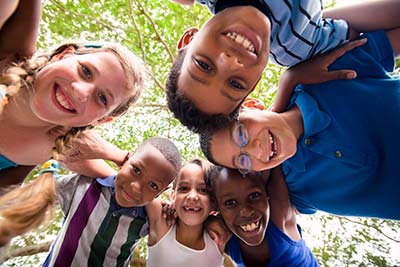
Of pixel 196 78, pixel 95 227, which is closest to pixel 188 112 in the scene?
pixel 196 78

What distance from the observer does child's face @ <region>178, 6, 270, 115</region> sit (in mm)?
1338

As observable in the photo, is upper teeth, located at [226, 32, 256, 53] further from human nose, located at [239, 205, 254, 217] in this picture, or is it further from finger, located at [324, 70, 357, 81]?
human nose, located at [239, 205, 254, 217]

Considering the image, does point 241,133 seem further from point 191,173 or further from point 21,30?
point 21,30

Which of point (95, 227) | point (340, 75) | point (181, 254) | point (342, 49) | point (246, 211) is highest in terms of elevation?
point (342, 49)

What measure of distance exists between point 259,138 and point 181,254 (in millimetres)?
1062

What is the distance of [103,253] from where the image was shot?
2273 millimetres

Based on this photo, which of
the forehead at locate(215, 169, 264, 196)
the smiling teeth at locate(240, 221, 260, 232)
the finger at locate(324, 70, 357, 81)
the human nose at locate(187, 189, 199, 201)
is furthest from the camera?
the human nose at locate(187, 189, 199, 201)

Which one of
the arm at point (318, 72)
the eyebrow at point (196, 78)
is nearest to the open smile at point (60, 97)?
the eyebrow at point (196, 78)

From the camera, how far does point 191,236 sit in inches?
90.4

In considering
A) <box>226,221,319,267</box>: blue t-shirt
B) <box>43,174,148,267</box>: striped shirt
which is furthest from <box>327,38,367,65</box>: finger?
<box>43,174,148,267</box>: striped shirt

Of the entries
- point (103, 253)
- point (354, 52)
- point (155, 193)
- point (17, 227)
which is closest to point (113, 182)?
point (155, 193)

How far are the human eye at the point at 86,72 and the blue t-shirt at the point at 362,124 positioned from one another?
1.07m

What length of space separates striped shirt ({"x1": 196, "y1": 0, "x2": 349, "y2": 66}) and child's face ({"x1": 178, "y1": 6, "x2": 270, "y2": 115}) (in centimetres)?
7

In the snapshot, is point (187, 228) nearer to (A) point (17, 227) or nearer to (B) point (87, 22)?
(A) point (17, 227)
